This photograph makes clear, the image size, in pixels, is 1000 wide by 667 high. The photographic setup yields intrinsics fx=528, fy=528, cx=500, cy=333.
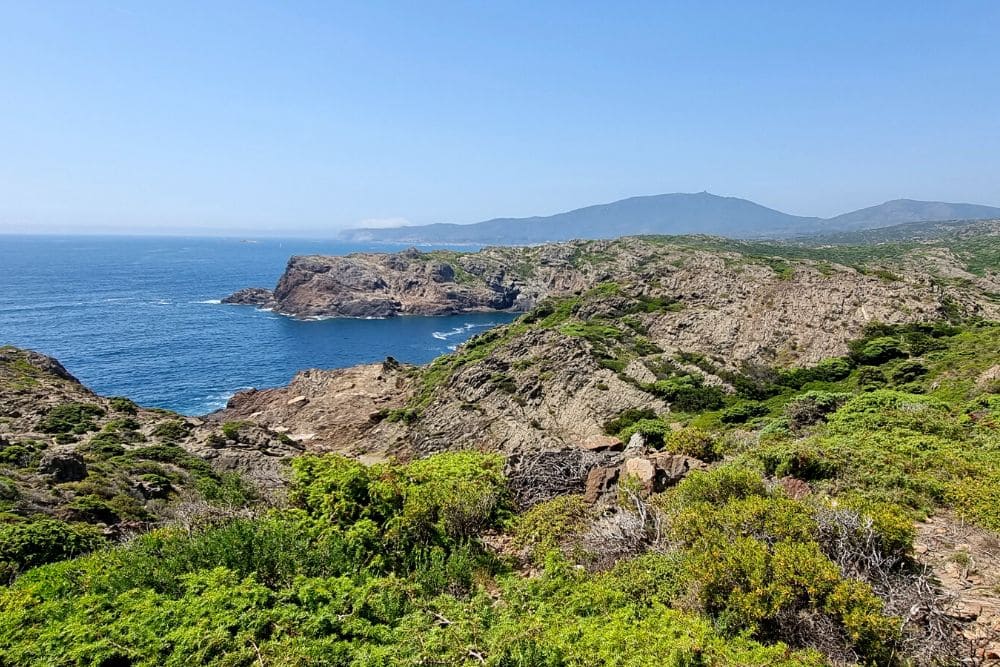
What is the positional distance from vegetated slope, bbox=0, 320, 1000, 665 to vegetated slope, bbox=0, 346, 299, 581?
3.63m

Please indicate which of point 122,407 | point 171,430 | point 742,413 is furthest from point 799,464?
point 122,407

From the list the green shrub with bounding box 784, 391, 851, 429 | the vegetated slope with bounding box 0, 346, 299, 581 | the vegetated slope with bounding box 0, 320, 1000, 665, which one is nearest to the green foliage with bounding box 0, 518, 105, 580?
the vegetated slope with bounding box 0, 346, 299, 581

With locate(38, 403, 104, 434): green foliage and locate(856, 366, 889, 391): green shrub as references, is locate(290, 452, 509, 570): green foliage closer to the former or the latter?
locate(856, 366, 889, 391): green shrub

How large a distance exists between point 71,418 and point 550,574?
37.4m

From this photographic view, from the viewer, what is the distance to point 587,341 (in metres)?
45.3

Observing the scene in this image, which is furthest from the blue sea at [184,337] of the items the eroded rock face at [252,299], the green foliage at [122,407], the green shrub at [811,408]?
the green shrub at [811,408]

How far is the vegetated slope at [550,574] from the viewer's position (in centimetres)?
689

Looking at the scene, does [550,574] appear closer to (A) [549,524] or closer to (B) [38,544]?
(A) [549,524]

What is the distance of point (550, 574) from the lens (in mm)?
9359

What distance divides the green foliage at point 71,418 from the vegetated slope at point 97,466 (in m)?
0.05

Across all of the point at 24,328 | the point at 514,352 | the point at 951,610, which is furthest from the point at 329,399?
the point at 24,328

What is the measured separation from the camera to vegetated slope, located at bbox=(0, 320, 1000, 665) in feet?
→ 22.6

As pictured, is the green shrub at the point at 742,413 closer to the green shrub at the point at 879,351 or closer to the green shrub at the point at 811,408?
the green shrub at the point at 811,408

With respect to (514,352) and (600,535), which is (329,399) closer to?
(514,352)
